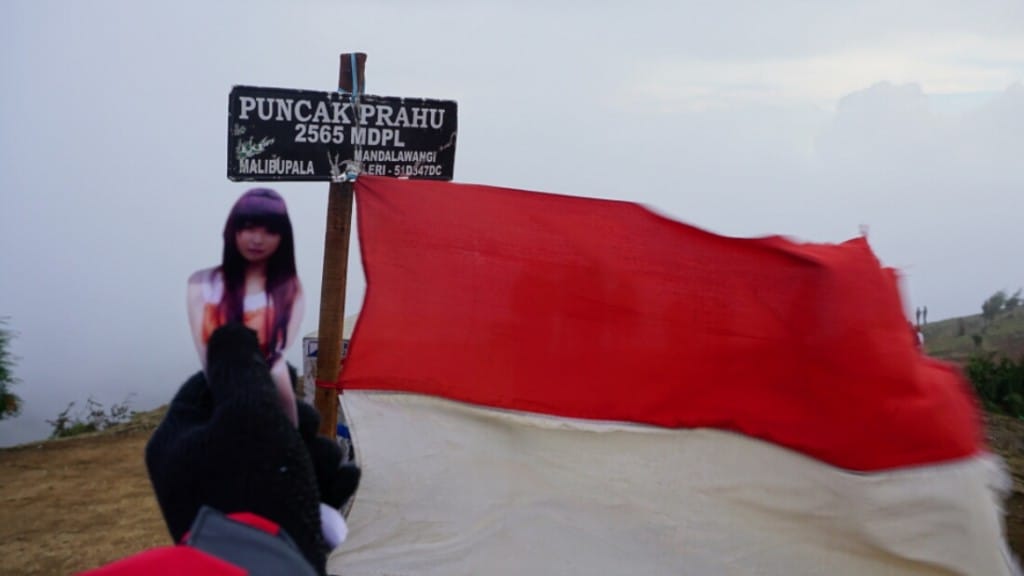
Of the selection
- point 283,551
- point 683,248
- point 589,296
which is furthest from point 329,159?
point 283,551

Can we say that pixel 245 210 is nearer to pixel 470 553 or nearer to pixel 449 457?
pixel 449 457

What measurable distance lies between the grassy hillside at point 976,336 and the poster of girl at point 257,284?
30.9 feet

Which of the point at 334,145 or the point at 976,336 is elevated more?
the point at 334,145

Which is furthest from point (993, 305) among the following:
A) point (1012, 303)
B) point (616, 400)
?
point (616, 400)

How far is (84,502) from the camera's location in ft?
24.1

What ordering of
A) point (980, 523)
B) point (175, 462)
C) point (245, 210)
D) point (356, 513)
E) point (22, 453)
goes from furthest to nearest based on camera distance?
point (22, 453), point (356, 513), point (980, 523), point (245, 210), point (175, 462)

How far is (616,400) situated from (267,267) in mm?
1809

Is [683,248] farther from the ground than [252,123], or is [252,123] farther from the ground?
[252,123]

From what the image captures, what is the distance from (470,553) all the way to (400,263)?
4.08ft

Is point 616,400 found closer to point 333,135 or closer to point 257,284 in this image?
point 333,135

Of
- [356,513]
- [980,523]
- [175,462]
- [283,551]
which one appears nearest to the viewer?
[283,551]

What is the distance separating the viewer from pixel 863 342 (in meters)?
4.17

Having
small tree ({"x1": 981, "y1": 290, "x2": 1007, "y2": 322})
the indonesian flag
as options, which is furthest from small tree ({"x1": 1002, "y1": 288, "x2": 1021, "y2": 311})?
the indonesian flag

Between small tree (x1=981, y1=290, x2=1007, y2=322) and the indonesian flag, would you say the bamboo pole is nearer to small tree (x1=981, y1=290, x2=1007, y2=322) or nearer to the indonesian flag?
the indonesian flag
